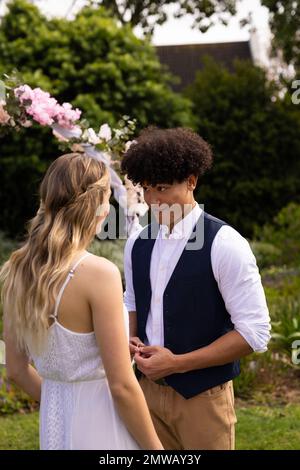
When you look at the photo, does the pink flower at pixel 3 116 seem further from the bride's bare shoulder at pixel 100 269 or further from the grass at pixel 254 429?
the grass at pixel 254 429

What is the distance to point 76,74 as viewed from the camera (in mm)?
10508

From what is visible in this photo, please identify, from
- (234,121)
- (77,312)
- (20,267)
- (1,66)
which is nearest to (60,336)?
(77,312)

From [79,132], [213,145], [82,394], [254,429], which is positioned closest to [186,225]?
[82,394]

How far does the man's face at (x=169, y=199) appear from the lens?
2.91m

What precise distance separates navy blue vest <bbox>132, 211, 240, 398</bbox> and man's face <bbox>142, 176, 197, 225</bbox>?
3.7 inches

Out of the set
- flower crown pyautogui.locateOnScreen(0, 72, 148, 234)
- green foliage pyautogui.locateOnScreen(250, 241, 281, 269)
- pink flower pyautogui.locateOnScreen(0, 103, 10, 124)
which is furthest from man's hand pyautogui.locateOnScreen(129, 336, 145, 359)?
green foliage pyautogui.locateOnScreen(250, 241, 281, 269)

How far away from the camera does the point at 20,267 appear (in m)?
2.44

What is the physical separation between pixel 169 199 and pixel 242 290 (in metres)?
0.44

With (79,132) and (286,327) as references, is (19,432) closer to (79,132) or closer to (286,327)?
(79,132)

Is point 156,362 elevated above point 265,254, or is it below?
above

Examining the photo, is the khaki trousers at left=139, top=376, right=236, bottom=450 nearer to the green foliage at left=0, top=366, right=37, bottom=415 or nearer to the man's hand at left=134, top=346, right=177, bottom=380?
the man's hand at left=134, top=346, right=177, bottom=380

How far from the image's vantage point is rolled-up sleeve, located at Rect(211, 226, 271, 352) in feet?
9.02
